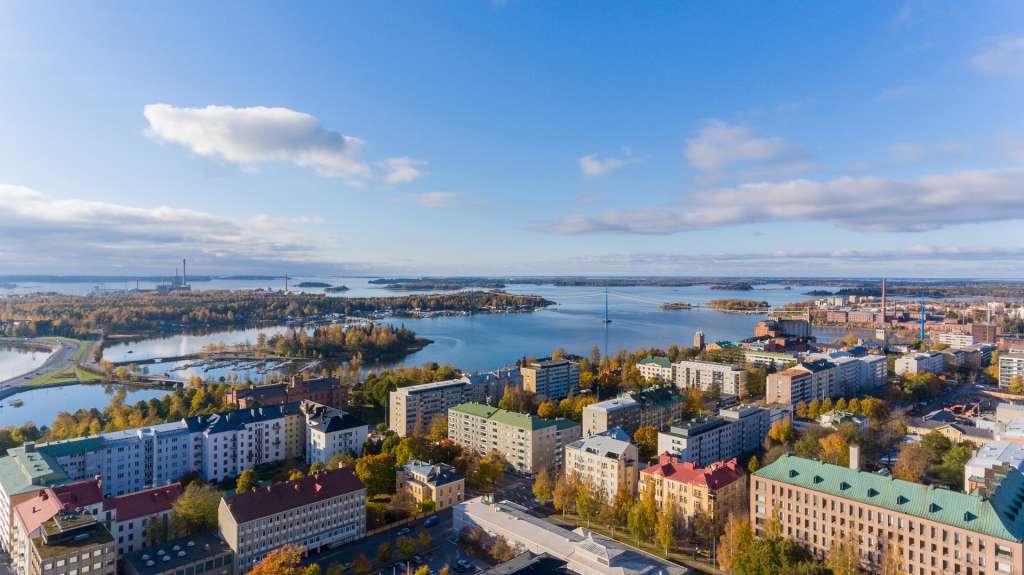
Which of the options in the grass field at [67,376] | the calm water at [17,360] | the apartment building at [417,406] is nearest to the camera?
the apartment building at [417,406]

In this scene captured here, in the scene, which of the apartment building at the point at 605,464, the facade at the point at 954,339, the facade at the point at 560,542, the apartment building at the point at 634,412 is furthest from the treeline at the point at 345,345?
the facade at the point at 954,339

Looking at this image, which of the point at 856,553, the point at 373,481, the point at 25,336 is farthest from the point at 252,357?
the point at 856,553

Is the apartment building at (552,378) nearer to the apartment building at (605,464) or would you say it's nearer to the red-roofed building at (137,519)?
the apartment building at (605,464)

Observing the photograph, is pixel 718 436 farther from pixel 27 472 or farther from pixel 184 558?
pixel 27 472

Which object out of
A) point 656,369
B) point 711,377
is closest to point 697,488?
point 711,377

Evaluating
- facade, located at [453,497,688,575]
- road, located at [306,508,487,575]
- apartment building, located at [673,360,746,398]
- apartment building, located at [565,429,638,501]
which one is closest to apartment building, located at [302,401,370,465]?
road, located at [306,508,487,575]

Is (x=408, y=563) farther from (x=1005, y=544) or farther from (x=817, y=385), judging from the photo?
(x=817, y=385)

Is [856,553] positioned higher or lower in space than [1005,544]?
lower
